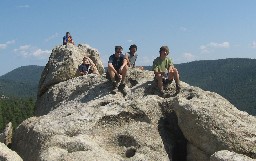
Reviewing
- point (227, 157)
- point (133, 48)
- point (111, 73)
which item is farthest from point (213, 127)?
point (133, 48)

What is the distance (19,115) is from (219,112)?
160766mm

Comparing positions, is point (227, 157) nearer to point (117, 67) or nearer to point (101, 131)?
point (101, 131)

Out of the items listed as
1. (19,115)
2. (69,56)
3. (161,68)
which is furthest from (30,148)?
(19,115)

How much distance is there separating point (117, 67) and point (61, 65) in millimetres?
7906

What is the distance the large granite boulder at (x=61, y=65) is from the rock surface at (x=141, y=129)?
23.7ft

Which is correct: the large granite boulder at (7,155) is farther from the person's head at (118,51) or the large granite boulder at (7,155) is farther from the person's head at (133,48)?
the person's head at (133,48)

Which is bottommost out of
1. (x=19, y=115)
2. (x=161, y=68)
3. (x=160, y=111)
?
(x=19, y=115)

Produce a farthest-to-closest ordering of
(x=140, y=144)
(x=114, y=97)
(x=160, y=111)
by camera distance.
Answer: (x=114, y=97)
(x=160, y=111)
(x=140, y=144)

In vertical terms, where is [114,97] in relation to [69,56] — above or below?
below

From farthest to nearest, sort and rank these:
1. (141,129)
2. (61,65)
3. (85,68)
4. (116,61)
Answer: (61,65), (85,68), (116,61), (141,129)

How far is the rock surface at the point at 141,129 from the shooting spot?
54.2 ft

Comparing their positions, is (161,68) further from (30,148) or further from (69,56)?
(69,56)

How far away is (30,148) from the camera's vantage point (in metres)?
18.0

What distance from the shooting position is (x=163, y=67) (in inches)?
823
